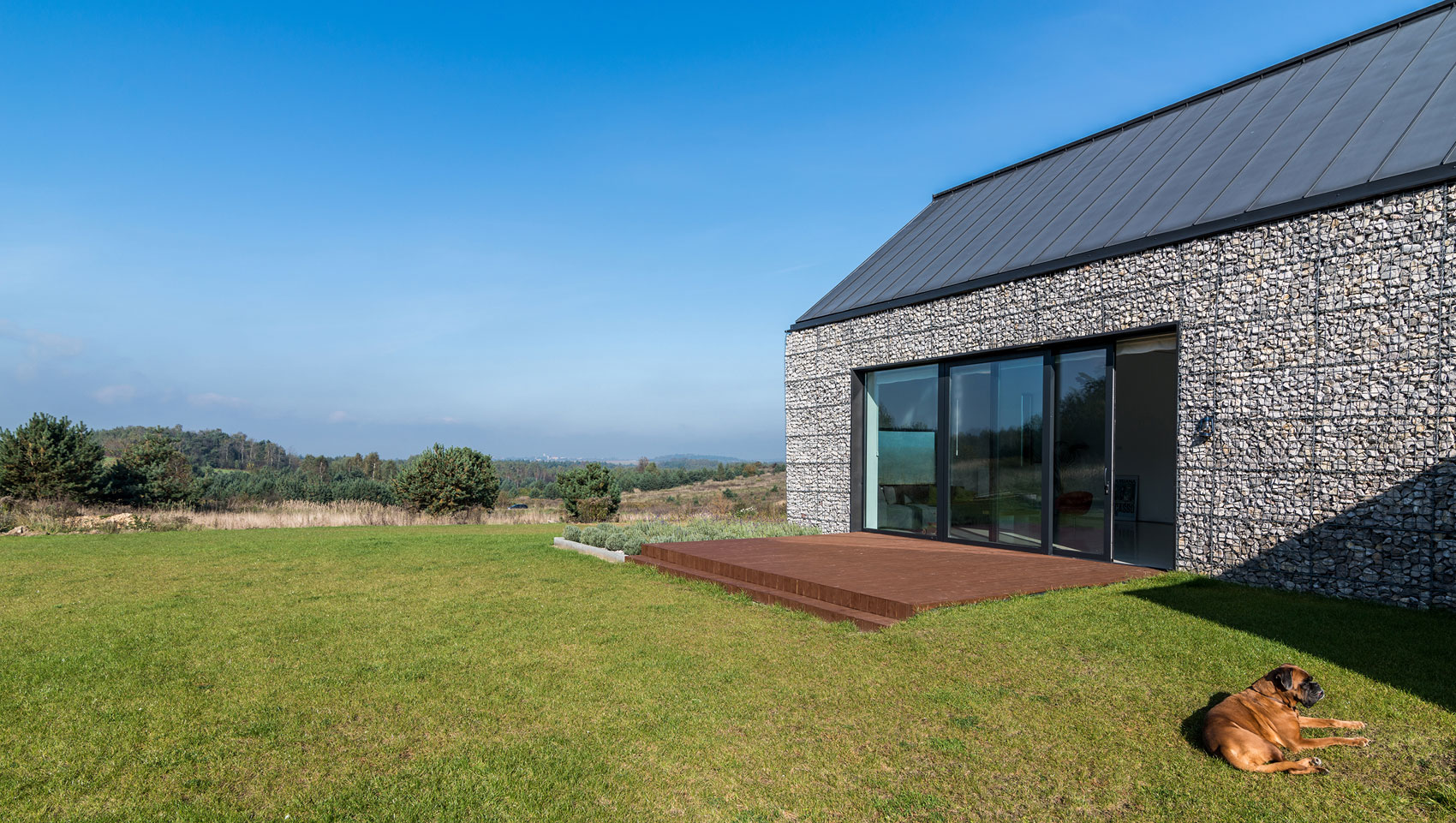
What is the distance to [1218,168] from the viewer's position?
8141 millimetres

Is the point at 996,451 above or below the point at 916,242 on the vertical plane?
below

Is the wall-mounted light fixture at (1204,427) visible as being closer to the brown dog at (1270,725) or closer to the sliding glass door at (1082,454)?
the sliding glass door at (1082,454)

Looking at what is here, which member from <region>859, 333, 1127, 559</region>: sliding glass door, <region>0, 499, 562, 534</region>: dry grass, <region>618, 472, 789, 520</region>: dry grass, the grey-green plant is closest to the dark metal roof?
<region>859, 333, 1127, 559</region>: sliding glass door

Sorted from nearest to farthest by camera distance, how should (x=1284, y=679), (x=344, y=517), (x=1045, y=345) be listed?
(x=1284, y=679) → (x=1045, y=345) → (x=344, y=517)

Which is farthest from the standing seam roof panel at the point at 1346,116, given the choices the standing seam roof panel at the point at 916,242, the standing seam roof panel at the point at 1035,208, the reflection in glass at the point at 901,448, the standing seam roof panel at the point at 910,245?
the standing seam roof panel at the point at 910,245

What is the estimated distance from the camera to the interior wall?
10805mm

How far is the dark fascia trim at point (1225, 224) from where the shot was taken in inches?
228

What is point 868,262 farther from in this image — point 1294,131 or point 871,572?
point 871,572

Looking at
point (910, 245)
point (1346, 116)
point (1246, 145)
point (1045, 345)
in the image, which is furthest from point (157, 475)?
point (1346, 116)

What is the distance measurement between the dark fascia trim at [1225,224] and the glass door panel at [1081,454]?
1193 mm

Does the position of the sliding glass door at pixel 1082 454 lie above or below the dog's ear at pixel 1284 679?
above

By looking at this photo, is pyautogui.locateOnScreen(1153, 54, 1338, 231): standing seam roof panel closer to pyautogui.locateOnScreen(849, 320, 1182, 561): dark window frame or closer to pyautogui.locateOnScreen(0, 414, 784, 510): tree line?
pyautogui.locateOnScreen(849, 320, 1182, 561): dark window frame

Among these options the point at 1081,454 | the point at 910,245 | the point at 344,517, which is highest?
the point at 910,245

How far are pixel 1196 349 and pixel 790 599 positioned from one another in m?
5.12
